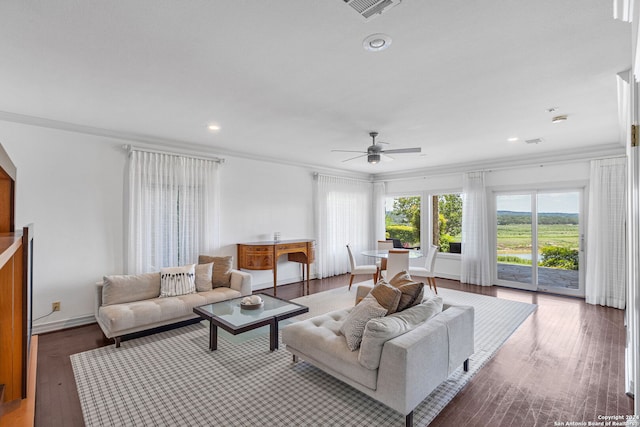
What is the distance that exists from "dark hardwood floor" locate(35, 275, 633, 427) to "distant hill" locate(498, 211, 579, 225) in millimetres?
1740

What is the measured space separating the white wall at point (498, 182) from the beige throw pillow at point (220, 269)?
4615mm

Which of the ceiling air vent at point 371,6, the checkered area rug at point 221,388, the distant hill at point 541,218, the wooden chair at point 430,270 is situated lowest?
the checkered area rug at point 221,388

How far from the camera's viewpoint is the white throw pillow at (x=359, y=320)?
2.25 metres

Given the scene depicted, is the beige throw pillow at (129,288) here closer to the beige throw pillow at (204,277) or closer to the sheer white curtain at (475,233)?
the beige throw pillow at (204,277)

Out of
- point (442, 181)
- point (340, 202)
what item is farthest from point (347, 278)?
point (442, 181)

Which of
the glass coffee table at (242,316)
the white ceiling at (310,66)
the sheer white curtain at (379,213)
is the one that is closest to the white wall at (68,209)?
the white ceiling at (310,66)

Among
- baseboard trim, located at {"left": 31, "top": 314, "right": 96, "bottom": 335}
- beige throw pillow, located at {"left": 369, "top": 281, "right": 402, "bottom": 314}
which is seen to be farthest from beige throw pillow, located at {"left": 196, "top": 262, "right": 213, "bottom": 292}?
beige throw pillow, located at {"left": 369, "top": 281, "right": 402, "bottom": 314}

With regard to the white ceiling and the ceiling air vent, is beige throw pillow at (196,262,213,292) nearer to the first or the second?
the white ceiling

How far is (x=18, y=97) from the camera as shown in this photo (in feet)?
9.45

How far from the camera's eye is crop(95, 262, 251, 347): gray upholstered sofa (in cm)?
317

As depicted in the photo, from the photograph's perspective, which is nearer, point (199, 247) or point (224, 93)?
point (224, 93)

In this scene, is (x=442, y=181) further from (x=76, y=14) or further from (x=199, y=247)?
(x=76, y=14)

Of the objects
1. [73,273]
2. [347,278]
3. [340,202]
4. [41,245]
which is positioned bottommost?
[347,278]

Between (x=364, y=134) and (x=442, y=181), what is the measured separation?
132 inches
